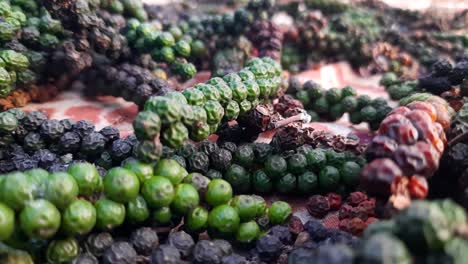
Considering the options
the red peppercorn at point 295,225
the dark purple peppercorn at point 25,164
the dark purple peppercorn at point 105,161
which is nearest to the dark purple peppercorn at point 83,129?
the dark purple peppercorn at point 105,161

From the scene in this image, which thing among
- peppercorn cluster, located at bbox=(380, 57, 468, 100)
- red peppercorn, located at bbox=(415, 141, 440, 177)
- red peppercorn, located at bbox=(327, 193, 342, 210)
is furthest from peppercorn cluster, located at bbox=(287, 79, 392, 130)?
red peppercorn, located at bbox=(415, 141, 440, 177)

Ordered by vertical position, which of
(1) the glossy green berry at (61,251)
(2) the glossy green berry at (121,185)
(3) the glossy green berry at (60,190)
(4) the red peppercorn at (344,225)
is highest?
(3) the glossy green berry at (60,190)

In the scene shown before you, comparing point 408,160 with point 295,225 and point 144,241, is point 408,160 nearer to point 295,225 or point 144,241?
point 295,225

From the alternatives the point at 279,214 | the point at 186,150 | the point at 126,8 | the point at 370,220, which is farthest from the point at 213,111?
the point at 126,8

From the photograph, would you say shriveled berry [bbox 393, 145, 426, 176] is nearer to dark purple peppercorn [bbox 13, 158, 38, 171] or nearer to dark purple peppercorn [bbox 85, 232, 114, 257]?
dark purple peppercorn [bbox 85, 232, 114, 257]

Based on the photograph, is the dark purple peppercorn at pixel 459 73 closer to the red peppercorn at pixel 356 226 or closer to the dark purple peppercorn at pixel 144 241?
the red peppercorn at pixel 356 226
